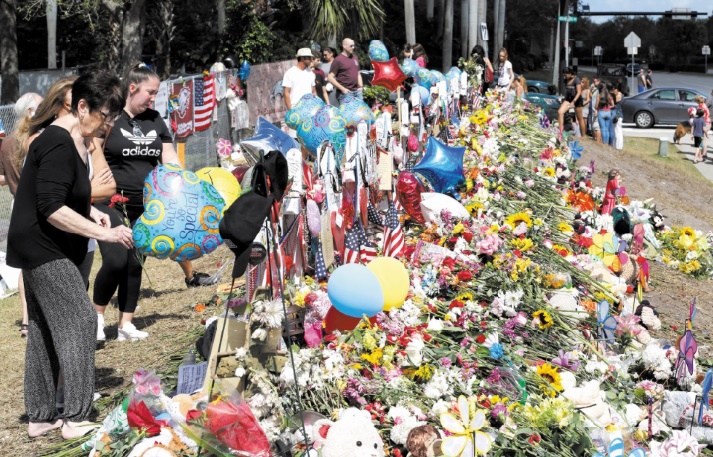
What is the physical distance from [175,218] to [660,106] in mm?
24792

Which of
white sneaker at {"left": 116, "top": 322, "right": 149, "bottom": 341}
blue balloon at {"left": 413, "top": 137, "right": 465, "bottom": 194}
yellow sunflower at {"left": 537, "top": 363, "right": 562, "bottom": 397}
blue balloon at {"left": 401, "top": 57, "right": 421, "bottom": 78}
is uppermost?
blue balloon at {"left": 401, "top": 57, "right": 421, "bottom": 78}

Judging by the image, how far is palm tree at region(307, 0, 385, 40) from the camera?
2206 centimetres

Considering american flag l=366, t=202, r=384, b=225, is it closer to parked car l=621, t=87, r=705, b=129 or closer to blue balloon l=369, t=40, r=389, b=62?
blue balloon l=369, t=40, r=389, b=62

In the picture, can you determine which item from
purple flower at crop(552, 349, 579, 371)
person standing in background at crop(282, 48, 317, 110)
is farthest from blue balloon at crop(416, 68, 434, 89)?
A: purple flower at crop(552, 349, 579, 371)

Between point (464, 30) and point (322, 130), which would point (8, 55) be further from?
point (464, 30)

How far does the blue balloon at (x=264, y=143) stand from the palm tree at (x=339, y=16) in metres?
16.8

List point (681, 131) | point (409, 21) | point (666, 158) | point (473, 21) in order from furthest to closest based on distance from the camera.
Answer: point (473, 21) → point (409, 21) → point (681, 131) → point (666, 158)

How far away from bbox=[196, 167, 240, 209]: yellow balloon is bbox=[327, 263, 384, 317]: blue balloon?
135 centimetres

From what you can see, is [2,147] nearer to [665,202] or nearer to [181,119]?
[181,119]

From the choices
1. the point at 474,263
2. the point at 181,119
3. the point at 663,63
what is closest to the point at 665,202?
the point at 181,119

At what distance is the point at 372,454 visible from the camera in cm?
376

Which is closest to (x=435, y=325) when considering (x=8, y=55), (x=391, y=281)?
(x=391, y=281)

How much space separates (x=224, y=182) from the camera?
5.88 meters

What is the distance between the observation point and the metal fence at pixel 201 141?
34.6 feet
